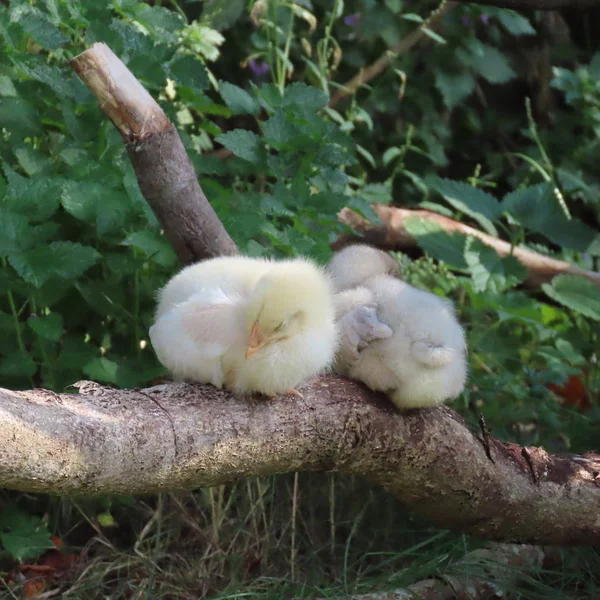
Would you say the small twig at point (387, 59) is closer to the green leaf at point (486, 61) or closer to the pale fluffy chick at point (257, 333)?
the green leaf at point (486, 61)

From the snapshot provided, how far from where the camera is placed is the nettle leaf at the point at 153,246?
8.68 ft

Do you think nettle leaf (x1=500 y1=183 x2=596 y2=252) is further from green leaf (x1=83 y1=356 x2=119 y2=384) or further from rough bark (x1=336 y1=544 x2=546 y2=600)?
green leaf (x1=83 y1=356 x2=119 y2=384)

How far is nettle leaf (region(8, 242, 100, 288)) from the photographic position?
2475 mm

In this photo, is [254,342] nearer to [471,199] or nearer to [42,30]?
[42,30]

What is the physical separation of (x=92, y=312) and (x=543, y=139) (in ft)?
11.8

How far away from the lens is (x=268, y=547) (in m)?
3.00

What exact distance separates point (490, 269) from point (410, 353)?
1.19m

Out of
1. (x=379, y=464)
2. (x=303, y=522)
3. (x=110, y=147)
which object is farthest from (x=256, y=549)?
(x=110, y=147)

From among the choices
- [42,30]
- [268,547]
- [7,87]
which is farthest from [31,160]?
[268,547]

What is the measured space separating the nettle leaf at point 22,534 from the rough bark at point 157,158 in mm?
890

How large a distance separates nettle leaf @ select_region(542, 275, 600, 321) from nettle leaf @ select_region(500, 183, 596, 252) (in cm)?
18

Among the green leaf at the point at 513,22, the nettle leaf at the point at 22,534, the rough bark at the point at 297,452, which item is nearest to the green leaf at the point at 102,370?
the nettle leaf at the point at 22,534

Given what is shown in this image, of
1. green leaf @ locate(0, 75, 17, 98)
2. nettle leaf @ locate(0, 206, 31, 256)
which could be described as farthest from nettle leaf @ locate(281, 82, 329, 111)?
nettle leaf @ locate(0, 206, 31, 256)

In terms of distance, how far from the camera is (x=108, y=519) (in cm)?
303
